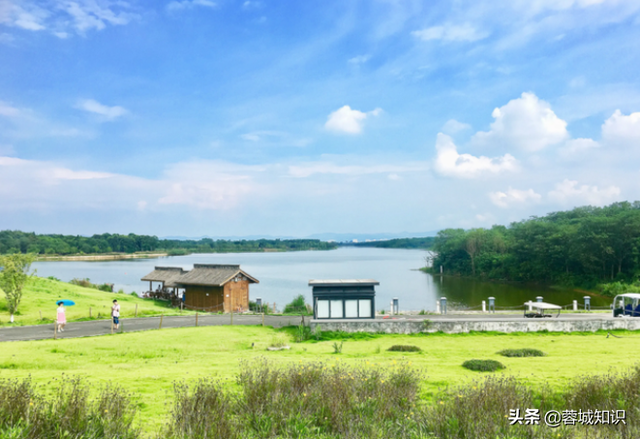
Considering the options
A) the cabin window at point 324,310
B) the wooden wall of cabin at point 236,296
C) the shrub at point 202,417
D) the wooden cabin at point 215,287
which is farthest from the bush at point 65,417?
the wooden wall of cabin at point 236,296

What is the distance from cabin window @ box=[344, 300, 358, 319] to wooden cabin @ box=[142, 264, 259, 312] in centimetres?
1600

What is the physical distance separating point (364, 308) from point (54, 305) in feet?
75.8

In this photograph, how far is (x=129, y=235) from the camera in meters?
194

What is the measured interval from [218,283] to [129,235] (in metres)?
172

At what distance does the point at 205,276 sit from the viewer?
4069 cm

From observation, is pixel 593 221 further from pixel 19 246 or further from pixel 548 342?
pixel 19 246

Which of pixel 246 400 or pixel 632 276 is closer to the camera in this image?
pixel 246 400

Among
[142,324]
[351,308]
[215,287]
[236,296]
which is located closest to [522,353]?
[351,308]

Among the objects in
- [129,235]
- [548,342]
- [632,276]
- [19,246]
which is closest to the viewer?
[548,342]

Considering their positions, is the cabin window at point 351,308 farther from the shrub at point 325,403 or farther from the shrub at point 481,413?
the shrub at point 481,413

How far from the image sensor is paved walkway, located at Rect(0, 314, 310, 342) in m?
22.4

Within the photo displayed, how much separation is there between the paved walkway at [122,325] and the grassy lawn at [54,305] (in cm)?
247

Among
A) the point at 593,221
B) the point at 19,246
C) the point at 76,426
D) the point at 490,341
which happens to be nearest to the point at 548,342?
the point at 490,341

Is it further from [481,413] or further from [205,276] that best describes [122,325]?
[481,413]
